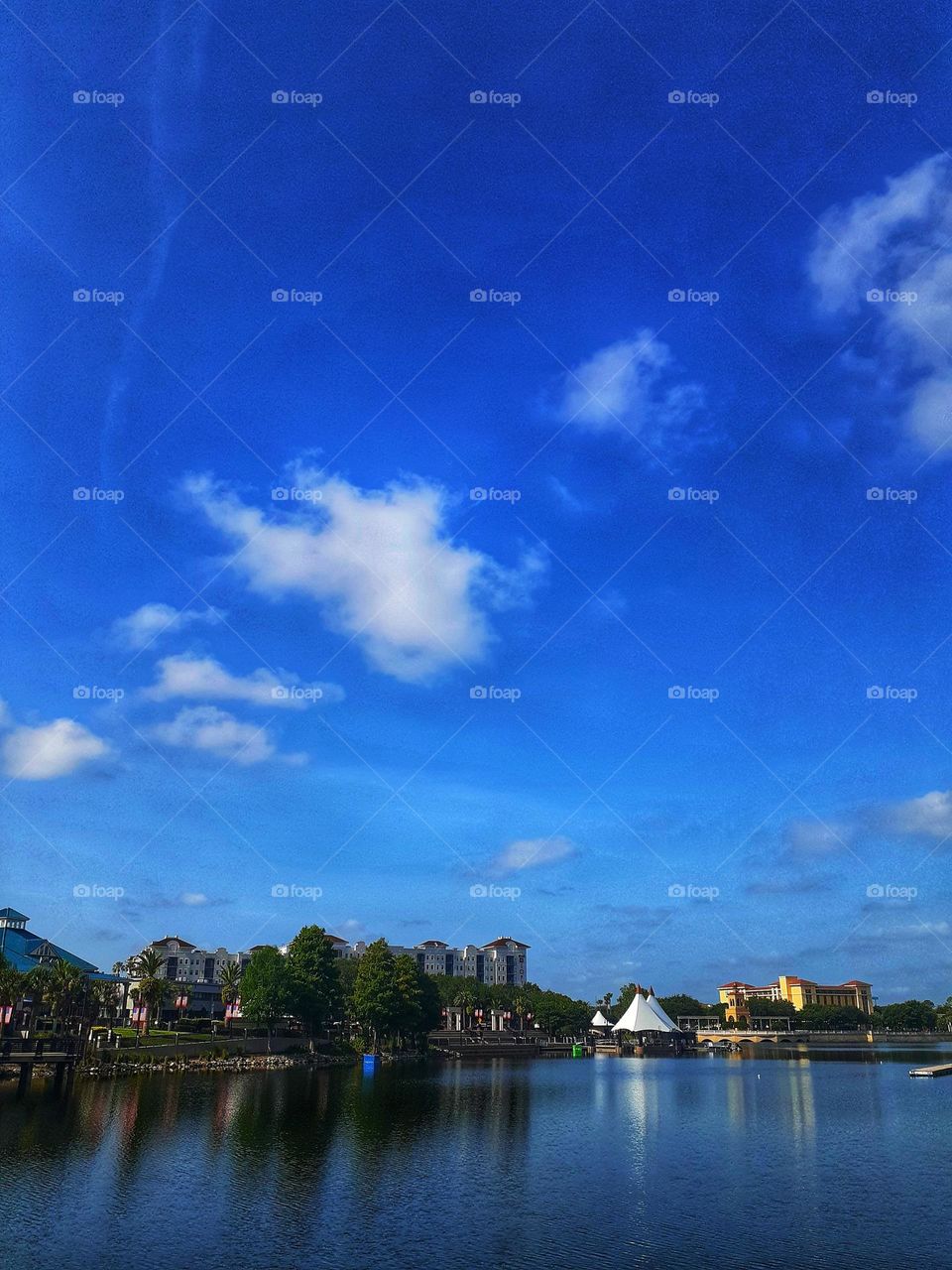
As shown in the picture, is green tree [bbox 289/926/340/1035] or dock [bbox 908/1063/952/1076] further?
green tree [bbox 289/926/340/1035]

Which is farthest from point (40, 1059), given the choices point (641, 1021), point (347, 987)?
point (641, 1021)

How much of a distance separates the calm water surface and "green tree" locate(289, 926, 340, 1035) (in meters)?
39.5

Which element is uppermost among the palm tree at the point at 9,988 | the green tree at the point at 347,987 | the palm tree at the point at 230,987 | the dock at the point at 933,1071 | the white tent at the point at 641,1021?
the palm tree at the point at 9,988

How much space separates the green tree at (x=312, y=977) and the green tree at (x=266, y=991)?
2.03m

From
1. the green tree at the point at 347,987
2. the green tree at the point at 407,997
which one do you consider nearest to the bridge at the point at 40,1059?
the green tree at the point at 407,997

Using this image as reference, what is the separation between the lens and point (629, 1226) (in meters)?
35.8

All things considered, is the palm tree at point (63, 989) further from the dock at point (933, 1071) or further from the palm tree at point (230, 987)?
the dock at point (933, 1071)

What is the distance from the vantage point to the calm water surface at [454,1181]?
107 feet

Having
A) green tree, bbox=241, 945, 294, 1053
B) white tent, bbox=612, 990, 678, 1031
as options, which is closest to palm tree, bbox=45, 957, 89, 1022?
green tree, bbox=241, 945, 294, 1053

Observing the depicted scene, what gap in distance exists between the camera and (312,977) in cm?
12194

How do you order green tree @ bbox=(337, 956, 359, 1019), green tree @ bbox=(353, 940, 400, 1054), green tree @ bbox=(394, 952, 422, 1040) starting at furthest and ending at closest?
green tree @ bbox=(337, 956, 359, 1019), green tree @ bbox=(394, 952, 422, 1040), green tree @ bbox=(353, 940, 400, 1054)

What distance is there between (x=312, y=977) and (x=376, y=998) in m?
12.0

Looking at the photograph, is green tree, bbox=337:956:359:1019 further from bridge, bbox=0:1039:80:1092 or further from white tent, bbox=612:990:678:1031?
bridge, bbox=0:1039:80:1092

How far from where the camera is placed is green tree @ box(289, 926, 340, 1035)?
120m
